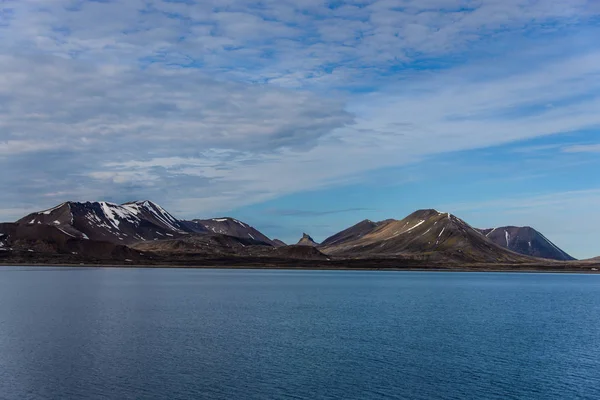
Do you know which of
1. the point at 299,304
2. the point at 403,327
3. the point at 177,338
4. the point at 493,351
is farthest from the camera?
the point at 299,304

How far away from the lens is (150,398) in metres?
35.2

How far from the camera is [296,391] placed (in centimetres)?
3719

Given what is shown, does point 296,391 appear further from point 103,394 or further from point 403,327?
point 403,327

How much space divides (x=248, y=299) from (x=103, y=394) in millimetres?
69328

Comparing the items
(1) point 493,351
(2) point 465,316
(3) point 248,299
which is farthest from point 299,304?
(1) point 493,351

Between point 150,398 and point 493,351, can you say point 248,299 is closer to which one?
point 493,351

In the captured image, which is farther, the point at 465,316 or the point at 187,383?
the point at 465,316

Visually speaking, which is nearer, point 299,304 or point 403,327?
point 403,327

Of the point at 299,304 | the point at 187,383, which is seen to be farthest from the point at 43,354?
the point at 299,304

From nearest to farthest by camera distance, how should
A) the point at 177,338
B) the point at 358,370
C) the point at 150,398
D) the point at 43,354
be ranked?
the point at 150,398, the point at 358,370, the point at 43,354, the point at 177,338

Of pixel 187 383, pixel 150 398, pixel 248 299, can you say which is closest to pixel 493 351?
pixel 187 383

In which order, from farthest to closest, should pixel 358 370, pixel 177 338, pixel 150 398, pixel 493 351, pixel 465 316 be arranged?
pixel 465 316 → pixel 177 338 → pixel 493 351 → pixel 358 370 → pixel 150 398

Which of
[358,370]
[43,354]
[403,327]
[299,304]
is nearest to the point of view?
[358,370]

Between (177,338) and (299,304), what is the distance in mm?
41068
